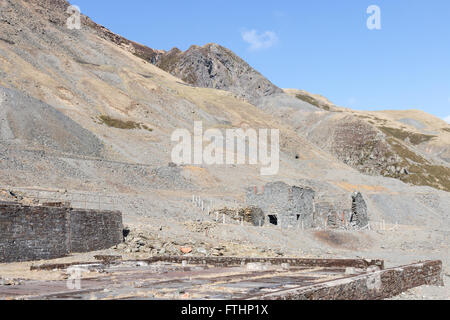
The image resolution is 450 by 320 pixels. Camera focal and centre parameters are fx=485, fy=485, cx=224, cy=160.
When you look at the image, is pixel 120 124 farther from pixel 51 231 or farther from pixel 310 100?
pixel 310 100

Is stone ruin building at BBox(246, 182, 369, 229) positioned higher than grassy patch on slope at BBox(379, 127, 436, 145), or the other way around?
grassy patch on slope at BBox(379, 127, 436, 145)

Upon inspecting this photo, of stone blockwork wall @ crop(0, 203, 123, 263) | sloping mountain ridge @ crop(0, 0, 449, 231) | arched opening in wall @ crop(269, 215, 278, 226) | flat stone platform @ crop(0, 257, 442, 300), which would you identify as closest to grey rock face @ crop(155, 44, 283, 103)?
sloping mountain ridge @ crop(0, 0, 449, 231)

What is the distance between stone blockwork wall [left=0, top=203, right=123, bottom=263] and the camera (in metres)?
18.4

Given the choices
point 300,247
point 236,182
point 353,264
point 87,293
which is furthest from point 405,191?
point 87,293

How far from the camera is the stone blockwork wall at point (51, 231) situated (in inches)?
723

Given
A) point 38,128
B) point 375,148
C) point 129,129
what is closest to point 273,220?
point 38,128

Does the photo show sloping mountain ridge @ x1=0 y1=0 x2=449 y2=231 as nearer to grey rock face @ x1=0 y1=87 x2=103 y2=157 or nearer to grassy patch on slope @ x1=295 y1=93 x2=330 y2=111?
grey rock face @ x1=0 y1=87 x2=103 y2=157

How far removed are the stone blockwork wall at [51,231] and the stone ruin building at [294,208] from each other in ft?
50.6

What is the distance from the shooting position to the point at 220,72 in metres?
160

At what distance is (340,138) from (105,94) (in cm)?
5990

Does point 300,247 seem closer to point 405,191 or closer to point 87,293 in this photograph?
point 87,293

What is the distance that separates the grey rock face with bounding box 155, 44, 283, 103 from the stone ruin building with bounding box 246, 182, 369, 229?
113 m

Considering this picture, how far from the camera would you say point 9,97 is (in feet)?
177

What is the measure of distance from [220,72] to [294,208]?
12721 centimetres
